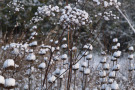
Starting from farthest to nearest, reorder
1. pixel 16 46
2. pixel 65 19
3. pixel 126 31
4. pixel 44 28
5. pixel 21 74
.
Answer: pixel 126 31, pixel 44 28, pixel 21 74, pixel 16 46, pixel 65 19

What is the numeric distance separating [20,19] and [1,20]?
0.67 metres

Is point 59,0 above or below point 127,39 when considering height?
above

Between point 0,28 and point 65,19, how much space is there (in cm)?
481

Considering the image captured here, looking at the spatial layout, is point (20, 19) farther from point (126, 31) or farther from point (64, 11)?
point (64, 11)

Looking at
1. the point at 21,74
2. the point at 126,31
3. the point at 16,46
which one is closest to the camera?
the point at 16,46

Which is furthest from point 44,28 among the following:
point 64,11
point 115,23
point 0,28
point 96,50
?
point 64,11

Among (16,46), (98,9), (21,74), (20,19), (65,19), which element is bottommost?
(21,74)

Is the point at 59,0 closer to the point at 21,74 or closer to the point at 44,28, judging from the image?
the point at 44,28

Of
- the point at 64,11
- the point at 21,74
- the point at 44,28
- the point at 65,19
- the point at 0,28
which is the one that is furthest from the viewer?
the point at 44,28

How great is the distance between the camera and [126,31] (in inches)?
271

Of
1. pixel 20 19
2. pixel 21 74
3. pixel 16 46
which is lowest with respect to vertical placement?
pixel 21 74

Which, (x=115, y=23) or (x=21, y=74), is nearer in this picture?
(x=21, y=74)

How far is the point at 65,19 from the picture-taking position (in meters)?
1.76

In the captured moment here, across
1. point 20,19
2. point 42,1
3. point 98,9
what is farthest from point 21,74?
point 98,9
